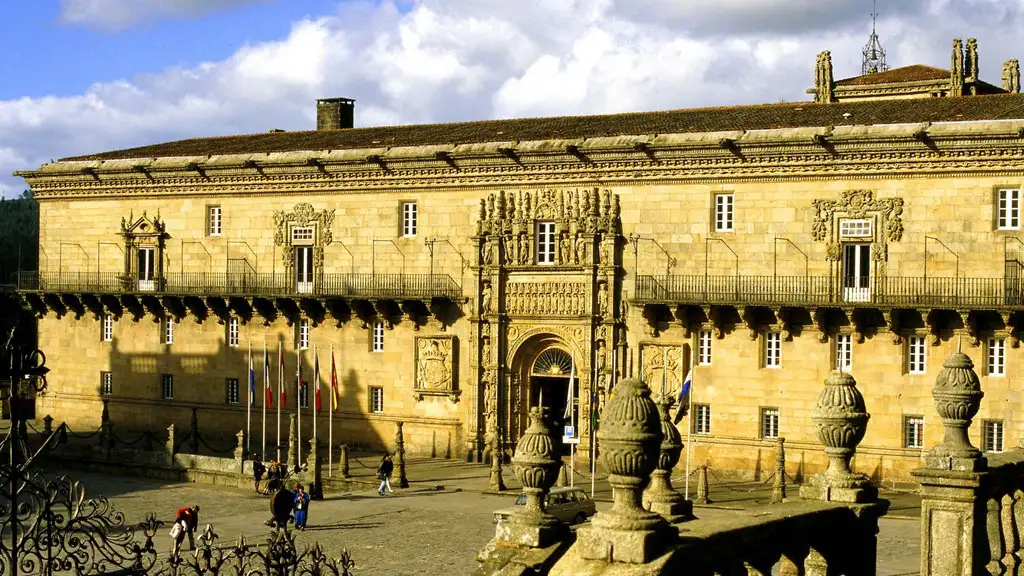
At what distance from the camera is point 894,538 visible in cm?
3544

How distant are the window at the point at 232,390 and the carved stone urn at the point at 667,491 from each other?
37.9 metres

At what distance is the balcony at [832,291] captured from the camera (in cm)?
4116

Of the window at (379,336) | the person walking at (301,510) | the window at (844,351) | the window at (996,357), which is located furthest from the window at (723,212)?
the person walking at (301,510)

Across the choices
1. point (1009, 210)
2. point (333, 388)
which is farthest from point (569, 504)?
point (1009, 210)

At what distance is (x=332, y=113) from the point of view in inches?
2437

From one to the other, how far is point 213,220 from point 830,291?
72.7ft

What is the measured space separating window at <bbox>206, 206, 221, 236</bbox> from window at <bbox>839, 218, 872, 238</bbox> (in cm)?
2206

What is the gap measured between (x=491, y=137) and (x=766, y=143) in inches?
406

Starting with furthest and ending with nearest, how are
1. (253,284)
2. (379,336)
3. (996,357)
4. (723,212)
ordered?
1. (253,284)
2. (379,336)
3. (723,212)
4. (996,357)

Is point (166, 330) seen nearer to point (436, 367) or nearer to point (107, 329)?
point (107, 329)

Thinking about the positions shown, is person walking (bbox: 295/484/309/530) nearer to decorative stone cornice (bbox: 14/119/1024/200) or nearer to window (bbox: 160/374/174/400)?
decorative stone cornice (bbox: 14/119/1024/200)

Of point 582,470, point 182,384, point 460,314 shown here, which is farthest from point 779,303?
point 182,384

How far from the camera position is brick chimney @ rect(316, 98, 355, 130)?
203 ft

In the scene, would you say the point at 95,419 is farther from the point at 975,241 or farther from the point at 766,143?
the point at 975,241
